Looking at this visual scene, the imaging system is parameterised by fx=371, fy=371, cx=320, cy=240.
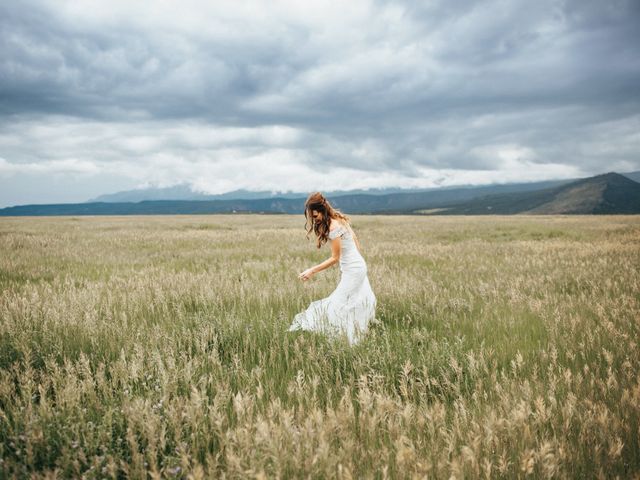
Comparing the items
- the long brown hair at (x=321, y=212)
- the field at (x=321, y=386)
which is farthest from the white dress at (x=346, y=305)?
the field at (x=321, y=386)

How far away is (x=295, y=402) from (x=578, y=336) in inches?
141

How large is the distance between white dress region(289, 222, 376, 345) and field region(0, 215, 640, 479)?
0.32 m

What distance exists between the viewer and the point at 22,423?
2.55m

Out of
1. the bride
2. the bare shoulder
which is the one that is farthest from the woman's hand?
the bare shoulder

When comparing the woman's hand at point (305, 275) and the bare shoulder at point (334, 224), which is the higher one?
the bare shoulder at point (334, 224)

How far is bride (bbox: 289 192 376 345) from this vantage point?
5234 millimetres

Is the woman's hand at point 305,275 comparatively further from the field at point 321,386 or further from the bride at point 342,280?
the field at point 321,386

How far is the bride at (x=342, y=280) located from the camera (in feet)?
17.2

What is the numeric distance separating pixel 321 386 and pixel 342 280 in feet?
8.34

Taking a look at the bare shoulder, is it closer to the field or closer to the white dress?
the white dress

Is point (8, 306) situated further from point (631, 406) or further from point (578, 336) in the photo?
point (578, 336)

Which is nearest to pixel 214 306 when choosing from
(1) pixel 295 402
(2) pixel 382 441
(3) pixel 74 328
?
(3) pixel 74 328

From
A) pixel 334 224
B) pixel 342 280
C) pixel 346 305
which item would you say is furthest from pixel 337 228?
pixel 346 305

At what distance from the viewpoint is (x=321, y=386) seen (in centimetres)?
337
